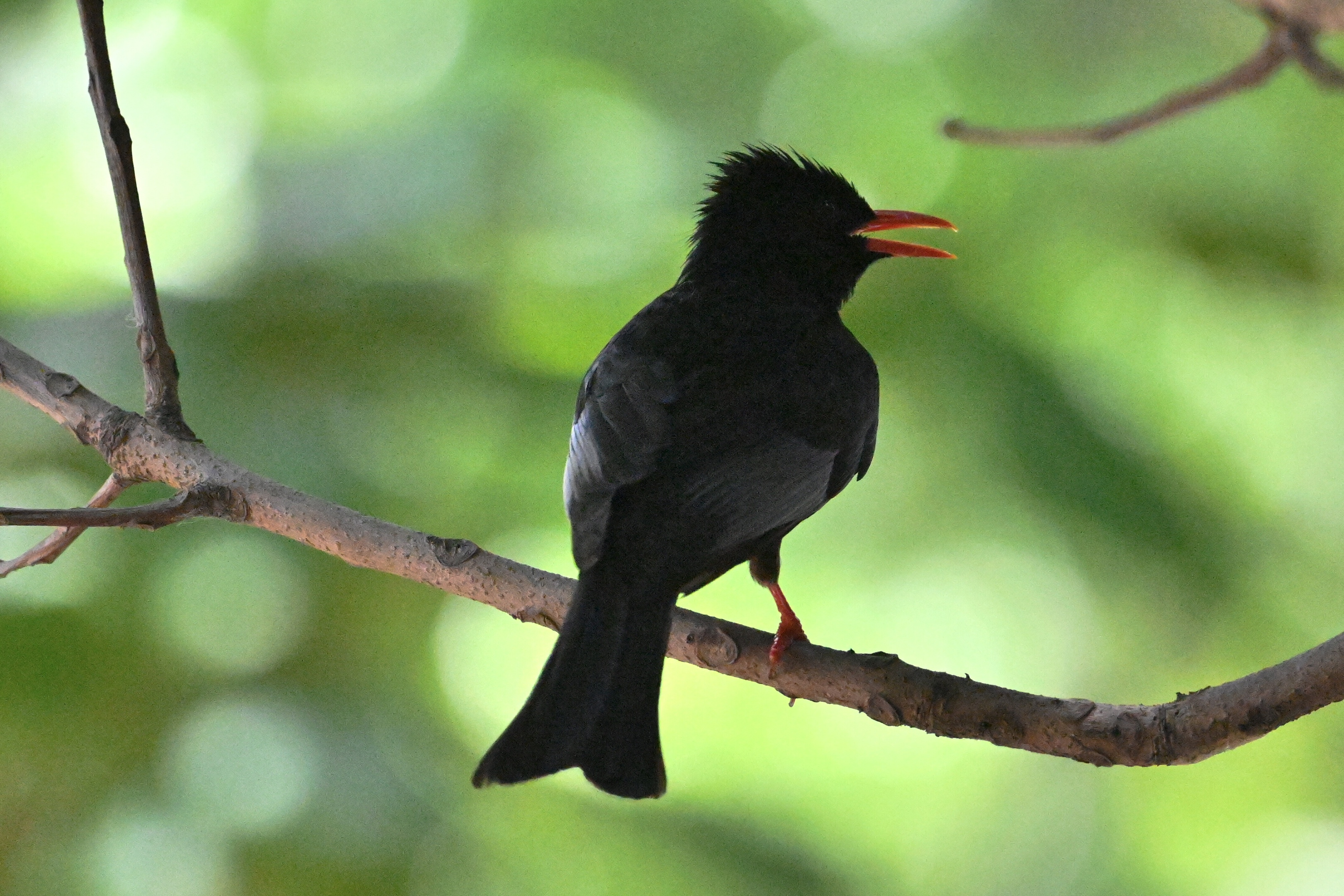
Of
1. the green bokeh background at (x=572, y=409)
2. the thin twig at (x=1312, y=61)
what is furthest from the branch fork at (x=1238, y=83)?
the green bokeh background at (x=572, y=409)

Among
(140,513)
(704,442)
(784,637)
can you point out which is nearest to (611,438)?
(704,442)

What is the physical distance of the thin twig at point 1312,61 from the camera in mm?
833

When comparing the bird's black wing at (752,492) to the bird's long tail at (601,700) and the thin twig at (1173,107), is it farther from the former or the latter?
the thin twig at (1173,107)

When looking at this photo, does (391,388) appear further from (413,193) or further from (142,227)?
(142,227)

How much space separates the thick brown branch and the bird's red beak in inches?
35.1

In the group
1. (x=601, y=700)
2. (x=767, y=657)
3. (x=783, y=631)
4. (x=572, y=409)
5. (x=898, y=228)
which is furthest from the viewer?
(x=572, y=409)

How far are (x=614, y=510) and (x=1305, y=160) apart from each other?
247 centimetres

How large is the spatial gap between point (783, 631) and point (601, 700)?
38 cm

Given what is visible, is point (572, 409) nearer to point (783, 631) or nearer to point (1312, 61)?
point (783, 631)

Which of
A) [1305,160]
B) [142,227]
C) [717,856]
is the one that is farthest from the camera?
[1305,160]

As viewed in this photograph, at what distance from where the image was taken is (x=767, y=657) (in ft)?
5.78

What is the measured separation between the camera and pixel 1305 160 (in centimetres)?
329

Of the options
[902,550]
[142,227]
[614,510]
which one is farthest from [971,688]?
[902,550]

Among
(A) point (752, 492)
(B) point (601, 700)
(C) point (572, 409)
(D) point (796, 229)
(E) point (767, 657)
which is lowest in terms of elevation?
(B) point (601, 700)
